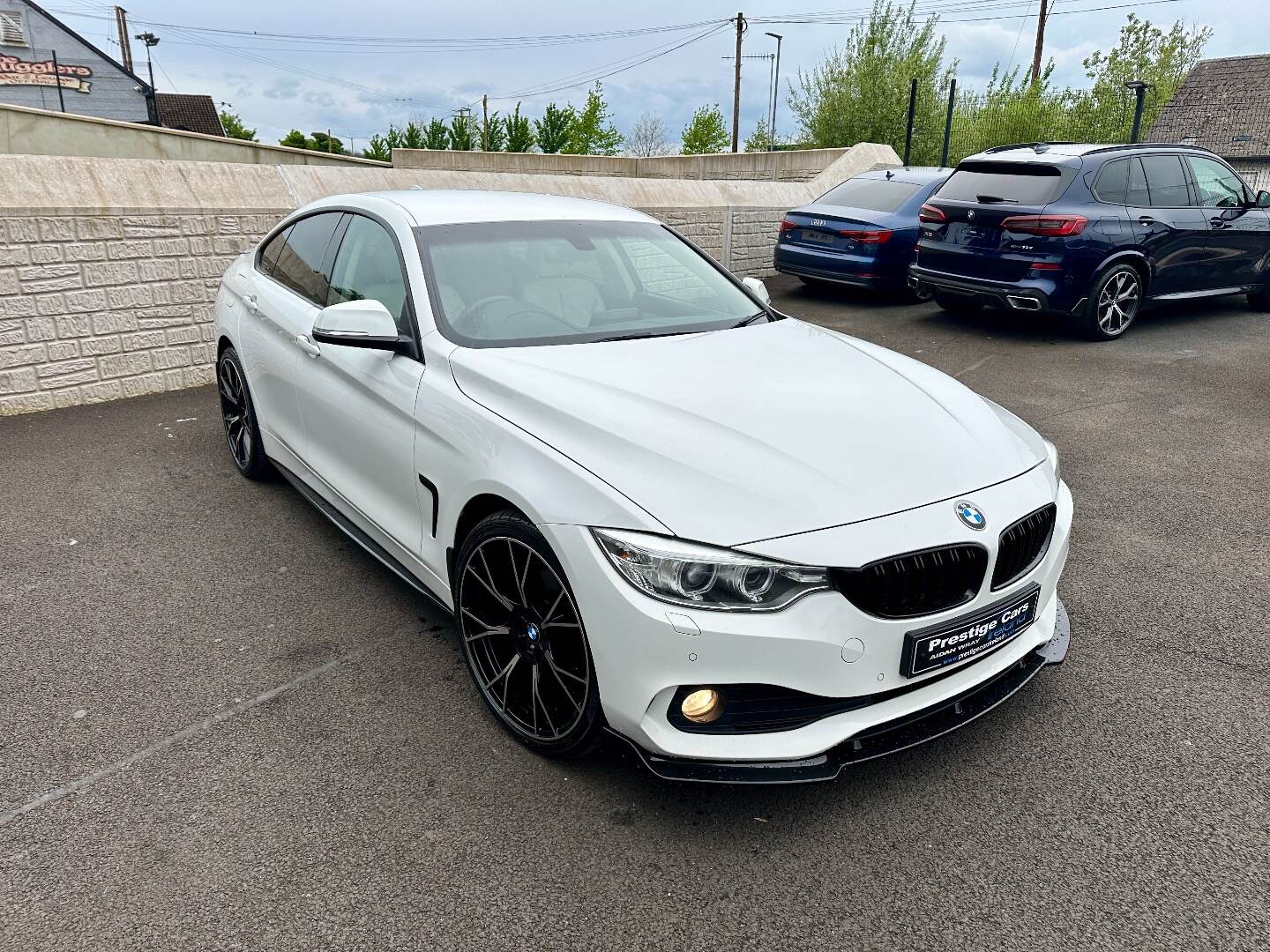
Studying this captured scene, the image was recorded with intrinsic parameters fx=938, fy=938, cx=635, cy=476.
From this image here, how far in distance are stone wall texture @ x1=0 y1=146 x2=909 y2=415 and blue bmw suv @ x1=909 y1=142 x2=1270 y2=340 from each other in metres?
5.25

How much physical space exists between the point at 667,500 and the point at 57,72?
6015 centimetres

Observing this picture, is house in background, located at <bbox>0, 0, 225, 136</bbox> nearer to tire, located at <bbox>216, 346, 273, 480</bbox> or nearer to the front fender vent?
tire, located at <bbox>216, 346, 273, 480</bbox>

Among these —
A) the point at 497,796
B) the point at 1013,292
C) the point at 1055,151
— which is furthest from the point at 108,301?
the point at 1055,151

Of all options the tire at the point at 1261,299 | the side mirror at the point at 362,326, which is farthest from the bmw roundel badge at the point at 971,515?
the tire at the point at 1261,299

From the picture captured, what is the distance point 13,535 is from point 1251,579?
18.9 ft

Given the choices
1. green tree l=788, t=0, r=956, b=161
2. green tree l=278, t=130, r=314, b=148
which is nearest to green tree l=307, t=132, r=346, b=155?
green tree l=278, t=130, r=314, b=148

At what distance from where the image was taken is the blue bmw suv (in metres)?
8.24

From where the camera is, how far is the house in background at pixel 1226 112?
3738cm

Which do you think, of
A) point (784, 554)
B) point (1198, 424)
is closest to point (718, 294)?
point (784, 554)

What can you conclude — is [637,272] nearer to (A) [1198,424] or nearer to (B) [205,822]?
(B) [205,822]

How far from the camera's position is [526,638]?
2830mm

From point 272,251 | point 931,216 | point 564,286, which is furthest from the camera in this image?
point 931,216

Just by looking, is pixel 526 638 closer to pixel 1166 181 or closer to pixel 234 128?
pixel 1166 181

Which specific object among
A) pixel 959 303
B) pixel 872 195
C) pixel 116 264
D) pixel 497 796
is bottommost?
pixel 497 796
